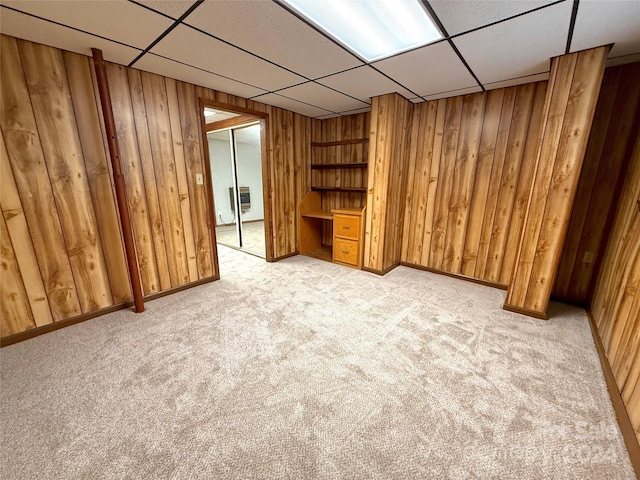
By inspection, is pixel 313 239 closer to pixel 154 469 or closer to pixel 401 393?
pixel 401 393

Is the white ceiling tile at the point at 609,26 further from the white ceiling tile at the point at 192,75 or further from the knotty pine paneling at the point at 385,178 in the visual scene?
the white ceiling tile at the point at 192,75

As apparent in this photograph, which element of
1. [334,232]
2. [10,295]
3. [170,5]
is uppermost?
[170,5]

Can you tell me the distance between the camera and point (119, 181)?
2.21m

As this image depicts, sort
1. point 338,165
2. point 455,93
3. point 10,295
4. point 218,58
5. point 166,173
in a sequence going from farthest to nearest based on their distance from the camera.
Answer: point 338,165, point 455,93, point 166,173, point 218,58, point 10,295

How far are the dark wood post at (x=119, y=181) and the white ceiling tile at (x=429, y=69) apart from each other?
2.21 metres

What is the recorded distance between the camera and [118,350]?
73.8 inches

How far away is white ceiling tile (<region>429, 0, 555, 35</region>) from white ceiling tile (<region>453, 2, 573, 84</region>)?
94mm

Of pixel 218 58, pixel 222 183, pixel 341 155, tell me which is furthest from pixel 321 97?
pixel 222 183

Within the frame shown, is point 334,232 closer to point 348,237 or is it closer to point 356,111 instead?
point 348,237

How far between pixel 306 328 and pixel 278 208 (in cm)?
218

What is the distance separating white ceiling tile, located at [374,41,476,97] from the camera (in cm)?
192

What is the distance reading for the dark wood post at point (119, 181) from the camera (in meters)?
1.98

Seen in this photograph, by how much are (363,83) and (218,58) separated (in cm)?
138

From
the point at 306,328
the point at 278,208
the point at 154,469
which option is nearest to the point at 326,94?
the point at 278,208
